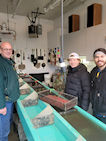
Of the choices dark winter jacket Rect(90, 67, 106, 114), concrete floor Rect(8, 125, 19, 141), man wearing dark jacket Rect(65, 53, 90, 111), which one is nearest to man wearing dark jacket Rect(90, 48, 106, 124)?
dark winter jacket Rect(90, 67, 106, 114)

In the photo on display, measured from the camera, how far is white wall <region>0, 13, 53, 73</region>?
3.82m

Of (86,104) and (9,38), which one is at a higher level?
(9,38)

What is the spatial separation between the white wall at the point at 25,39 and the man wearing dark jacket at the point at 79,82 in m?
2.81

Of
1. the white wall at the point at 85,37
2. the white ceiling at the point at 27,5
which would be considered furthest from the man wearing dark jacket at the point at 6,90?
the white ceiling at the point at 27,5

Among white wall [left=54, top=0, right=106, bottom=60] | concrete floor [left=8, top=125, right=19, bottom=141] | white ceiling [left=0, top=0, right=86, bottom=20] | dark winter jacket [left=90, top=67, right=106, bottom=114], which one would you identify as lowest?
concrete floor [left=8, top=125, right=19, bottom=141]

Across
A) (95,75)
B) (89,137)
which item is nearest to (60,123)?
(89,137)

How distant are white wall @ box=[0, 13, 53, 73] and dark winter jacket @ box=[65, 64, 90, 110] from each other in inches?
112

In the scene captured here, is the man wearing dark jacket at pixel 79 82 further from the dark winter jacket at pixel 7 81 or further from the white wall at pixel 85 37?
the white wall at pixel 85 37

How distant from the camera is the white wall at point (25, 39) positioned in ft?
12.5

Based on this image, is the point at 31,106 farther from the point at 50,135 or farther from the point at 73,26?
the point at 73,26

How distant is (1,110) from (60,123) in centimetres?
71

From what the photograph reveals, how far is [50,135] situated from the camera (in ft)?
2.91

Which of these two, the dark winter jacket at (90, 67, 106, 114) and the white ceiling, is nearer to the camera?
the dark winter jacket at (90, 67, 106, 114)

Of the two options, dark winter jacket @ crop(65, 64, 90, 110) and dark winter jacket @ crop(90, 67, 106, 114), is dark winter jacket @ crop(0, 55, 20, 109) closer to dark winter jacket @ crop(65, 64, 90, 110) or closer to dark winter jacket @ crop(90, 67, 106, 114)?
dark winter jacket @ crop(65, 64, 90, 110)
